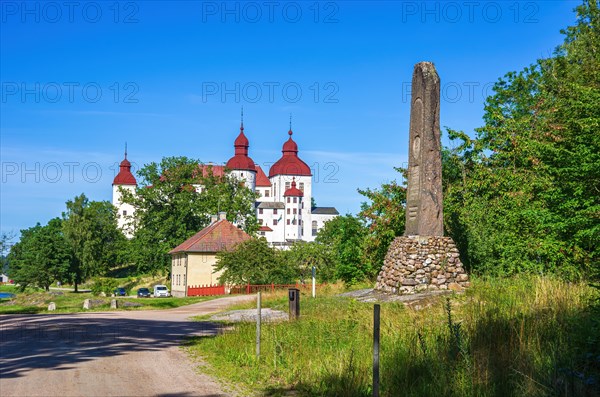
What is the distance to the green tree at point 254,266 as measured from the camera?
43875 mm

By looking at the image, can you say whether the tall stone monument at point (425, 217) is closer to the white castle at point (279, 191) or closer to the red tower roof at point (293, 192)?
the white castle at point (279, 191)

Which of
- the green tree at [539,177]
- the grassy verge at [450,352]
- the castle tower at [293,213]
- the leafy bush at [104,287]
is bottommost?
the leafy bush at [104,287]

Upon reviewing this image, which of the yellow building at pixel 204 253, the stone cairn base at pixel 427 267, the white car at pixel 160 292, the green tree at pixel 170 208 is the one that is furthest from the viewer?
the green tree at pixel 170 208

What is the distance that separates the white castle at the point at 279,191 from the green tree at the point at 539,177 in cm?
9448

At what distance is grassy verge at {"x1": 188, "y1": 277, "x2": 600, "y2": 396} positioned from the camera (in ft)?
23.3

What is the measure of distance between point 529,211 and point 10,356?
43.6ft

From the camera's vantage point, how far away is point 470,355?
780cm

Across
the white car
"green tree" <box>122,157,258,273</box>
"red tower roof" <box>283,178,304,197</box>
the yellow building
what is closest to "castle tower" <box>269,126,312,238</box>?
"red tower roof" <box>283,178,304,197</box>

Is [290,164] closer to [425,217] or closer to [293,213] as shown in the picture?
[293,213]

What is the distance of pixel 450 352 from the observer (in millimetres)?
8055

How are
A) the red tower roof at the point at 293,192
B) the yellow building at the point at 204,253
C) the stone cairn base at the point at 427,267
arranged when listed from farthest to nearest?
the red tower roof at the point at 293,192 → the yellow building at the point at 204,253 → the stone cairn base at the point at 427,267

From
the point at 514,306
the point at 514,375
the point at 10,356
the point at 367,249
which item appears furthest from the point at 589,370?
the point at 367,249

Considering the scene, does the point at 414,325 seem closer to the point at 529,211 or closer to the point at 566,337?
the point at 566,337

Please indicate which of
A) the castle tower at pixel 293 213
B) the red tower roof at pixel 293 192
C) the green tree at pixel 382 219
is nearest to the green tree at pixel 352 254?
the green tree at pixel 382 219
